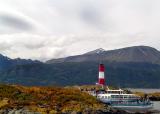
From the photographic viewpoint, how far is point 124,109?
11912 centimetres

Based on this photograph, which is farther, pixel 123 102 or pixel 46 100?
pixel 123 102

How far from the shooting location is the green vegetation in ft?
306

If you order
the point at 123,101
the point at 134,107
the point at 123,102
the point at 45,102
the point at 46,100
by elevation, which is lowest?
the point at 134,107

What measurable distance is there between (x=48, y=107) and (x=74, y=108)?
6331 millimetres

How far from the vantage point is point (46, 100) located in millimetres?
103875

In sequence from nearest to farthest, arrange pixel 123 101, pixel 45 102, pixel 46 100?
pixel 45 102 < pixel 46 100 < pixel 123 101

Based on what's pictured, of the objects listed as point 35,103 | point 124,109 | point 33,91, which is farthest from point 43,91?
point 124,109

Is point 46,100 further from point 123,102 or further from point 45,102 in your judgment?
point 123,102

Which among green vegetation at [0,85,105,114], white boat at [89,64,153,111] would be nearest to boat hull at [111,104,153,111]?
white boat at [89,64,153,111]

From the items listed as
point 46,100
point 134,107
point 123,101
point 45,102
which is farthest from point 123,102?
point 45,102

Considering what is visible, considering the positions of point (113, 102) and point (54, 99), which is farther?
point (113, 102)

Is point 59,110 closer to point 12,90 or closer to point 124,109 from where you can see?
point 12,90

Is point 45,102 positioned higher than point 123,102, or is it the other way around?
point 123,102

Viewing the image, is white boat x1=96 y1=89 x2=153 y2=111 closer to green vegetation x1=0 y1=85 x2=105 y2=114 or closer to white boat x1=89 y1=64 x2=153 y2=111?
white boat x1=89 y1=64 x2=153 y2=111
